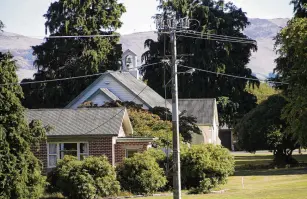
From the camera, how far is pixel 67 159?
35.5 metres

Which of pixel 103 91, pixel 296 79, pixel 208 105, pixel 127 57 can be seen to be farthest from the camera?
pixel 208 105

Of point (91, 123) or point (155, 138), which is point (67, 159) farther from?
point (155, 138)

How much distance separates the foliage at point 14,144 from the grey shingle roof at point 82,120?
29.0ft

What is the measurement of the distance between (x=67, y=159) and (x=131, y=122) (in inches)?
463

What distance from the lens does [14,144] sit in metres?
29.3

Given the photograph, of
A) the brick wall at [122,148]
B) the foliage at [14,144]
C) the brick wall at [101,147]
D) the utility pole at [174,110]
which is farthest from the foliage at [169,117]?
the utility pole at [174,110]

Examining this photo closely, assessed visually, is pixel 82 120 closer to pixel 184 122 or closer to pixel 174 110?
pixel 184 122

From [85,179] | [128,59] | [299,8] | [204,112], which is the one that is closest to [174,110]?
[85,179]

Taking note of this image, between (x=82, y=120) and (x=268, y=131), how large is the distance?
69.6 ft

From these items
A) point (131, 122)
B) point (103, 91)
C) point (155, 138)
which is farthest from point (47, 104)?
point (155, 138)

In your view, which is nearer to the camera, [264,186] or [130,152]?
[264,186]

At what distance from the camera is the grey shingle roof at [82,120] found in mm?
39406

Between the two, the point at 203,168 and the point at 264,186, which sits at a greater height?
the point at 203,168

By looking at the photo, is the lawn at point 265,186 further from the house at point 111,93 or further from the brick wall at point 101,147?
the house at point 111,93
